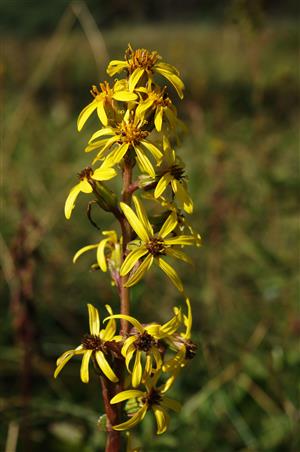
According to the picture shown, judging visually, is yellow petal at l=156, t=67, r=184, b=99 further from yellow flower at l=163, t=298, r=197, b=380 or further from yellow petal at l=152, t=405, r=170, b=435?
yellow petal at l=152, t=405, r=170, b=435

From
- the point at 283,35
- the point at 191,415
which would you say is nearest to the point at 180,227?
the point at 191,415

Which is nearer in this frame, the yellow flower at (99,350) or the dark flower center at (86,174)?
the yellow flower at (99,350)

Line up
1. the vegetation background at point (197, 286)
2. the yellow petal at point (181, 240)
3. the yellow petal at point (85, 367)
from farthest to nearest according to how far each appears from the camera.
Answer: the vegetation background at point (197, 286), the yellow petal at point (181, 240), the yellow petal at point (85, 367)

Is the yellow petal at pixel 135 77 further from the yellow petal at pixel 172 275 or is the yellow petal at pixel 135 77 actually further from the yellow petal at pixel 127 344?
the yellow petal at pixel 127 344

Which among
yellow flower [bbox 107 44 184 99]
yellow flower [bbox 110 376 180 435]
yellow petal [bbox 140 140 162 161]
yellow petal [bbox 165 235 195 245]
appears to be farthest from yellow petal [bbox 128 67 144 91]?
yellow flower [bbox 110 376 180 435]

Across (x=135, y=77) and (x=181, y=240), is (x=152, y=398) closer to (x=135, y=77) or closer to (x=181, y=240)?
(x=181, y=240)

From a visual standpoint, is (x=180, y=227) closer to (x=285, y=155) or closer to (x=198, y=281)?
(x=198, y=281)

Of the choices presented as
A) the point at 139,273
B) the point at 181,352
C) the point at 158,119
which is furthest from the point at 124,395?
the point at 158,119

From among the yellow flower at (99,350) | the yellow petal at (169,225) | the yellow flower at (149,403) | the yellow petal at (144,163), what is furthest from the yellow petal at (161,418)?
the yellow petal at (144,163)
